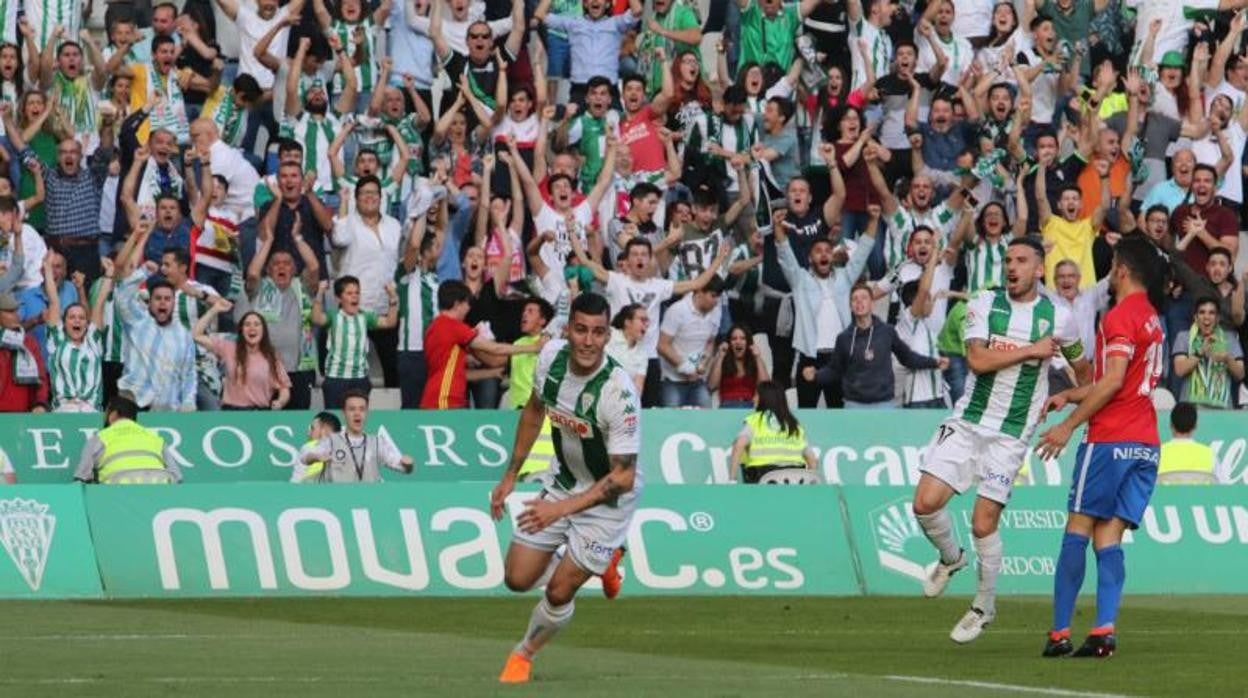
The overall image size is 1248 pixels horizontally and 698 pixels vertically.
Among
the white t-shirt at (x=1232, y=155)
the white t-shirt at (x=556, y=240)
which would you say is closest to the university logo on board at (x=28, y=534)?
the white t-shirt at (x=556, y=240)

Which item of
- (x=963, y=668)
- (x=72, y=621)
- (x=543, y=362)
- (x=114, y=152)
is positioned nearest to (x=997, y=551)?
(x=963, y=668)

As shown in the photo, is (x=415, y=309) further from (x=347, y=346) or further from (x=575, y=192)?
(x=575, y=192)

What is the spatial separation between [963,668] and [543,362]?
290cm

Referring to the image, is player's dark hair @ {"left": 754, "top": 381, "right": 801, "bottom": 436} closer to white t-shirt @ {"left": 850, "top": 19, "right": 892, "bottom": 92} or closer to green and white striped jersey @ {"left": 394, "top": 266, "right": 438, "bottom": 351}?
green and white striped jersey @ {"left": 394, "top": 266, "right": 438, "bottom": 351}

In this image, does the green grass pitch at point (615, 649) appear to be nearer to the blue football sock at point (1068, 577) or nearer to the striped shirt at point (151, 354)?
the blue football sock at point (1068, 577)

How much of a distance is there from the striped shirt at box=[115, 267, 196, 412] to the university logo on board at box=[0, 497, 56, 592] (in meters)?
4.02

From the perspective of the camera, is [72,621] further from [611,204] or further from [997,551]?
[611,204]

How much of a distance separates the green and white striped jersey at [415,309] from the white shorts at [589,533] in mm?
11876

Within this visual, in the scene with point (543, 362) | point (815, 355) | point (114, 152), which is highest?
point (543, 362)

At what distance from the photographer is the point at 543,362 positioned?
1352 cm

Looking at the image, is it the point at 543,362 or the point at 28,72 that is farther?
the point at 28,72

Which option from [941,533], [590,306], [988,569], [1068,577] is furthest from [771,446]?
[590,306]

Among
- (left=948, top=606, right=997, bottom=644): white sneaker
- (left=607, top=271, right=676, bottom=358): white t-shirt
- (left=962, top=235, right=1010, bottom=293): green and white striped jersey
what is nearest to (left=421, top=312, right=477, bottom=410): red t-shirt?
(left=607, top=271, right=676, bottom=358): white t-shirt

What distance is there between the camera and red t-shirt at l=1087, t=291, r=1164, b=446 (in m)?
14.6
